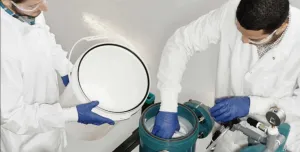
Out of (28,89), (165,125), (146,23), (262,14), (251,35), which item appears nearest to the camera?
(262,14)

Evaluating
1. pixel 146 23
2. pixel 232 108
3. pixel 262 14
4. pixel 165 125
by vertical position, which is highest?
pixel 262 14

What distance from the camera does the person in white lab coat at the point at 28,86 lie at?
1.42 meters

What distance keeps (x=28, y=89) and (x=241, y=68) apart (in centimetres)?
98

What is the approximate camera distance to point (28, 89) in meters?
1.61

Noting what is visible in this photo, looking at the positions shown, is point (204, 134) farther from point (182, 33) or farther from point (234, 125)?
point (182, 33)

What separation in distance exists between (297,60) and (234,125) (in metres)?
0.40

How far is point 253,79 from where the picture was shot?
171 cm

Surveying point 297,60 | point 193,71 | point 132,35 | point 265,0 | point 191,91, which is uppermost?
point 265,0

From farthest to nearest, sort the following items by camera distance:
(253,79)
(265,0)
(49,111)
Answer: (253,79) < (49,111) < (265,0)

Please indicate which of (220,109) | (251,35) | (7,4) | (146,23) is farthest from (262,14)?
(146,23)

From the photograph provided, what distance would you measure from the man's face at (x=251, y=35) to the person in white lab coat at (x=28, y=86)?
2.27 feet

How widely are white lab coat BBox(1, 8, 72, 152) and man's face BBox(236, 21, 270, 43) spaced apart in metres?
0.84

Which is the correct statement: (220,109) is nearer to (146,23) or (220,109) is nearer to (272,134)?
(272,134)

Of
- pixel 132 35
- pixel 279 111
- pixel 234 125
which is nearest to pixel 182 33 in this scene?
pixel 234 125
